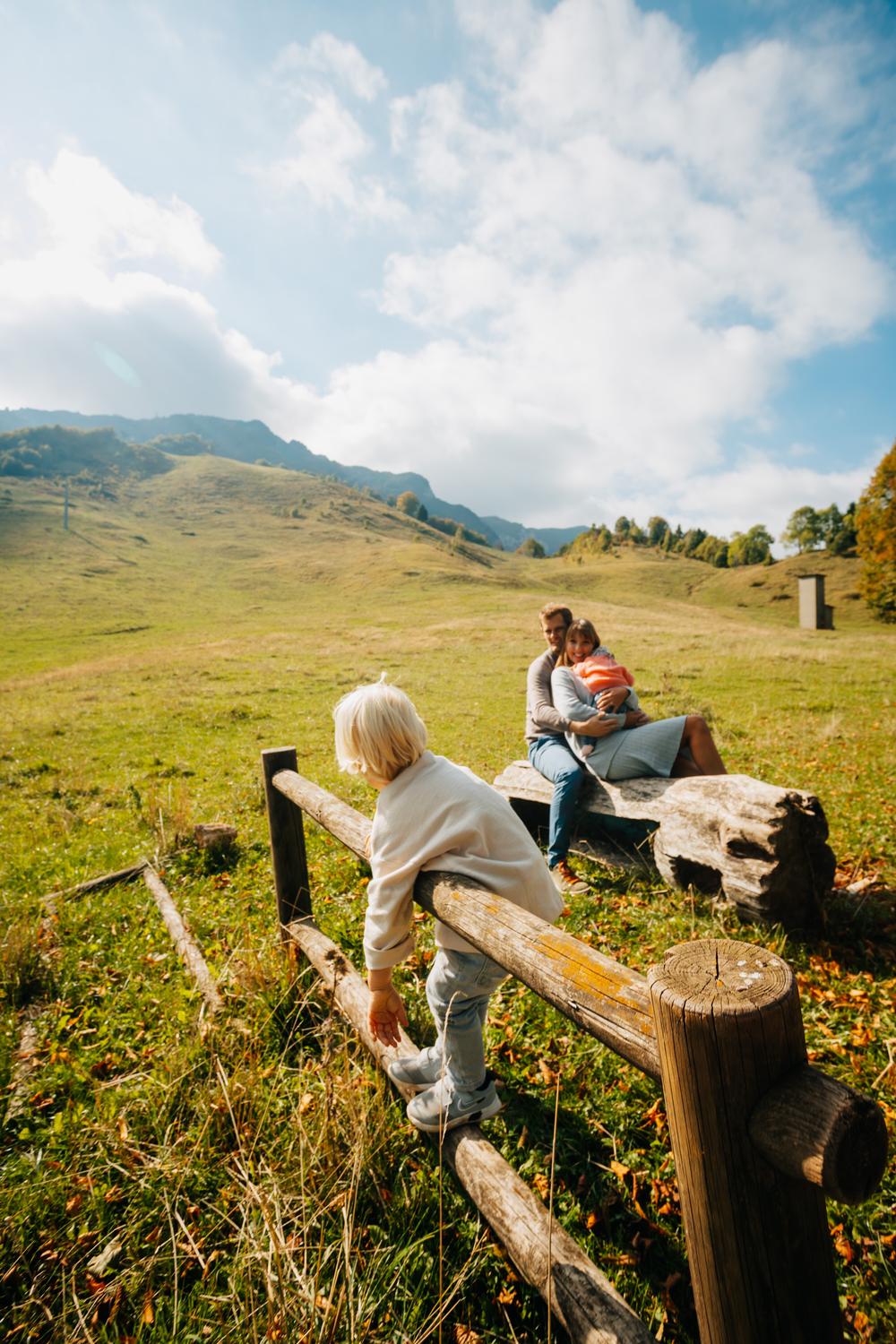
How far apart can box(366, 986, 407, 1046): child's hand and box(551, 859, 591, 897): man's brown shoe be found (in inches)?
123

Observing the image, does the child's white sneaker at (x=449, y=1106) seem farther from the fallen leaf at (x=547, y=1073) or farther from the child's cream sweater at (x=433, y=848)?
the child's cream sweater at (x=433, y=848)

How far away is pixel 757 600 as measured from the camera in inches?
2810

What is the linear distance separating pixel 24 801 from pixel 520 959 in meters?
11.2

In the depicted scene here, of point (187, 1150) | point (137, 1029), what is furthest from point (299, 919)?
point (187, 1150)

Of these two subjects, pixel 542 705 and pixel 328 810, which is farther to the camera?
pixel 542 705

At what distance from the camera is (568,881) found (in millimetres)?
6000

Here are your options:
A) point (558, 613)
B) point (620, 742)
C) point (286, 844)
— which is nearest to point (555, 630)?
point (558, 613)

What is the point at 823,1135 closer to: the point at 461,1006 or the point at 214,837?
the point at 461,1006

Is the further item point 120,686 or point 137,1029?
A: point 120,686

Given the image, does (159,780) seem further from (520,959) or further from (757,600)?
(757,600)

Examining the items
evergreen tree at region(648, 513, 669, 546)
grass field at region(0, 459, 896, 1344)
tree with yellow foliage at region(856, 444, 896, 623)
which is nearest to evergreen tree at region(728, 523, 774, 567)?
evergreen tree at region(648, 513, 669, 546)

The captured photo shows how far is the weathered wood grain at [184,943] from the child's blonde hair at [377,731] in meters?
2.42

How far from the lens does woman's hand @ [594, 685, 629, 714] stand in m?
6.07

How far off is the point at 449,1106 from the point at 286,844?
7.30 feet
